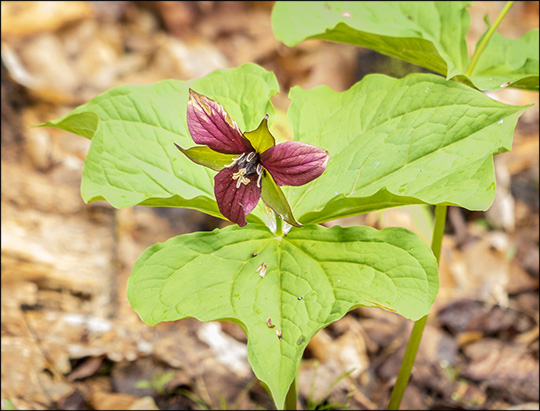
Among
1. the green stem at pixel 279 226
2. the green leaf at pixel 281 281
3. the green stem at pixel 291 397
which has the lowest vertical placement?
the green stem at pixel 291 397

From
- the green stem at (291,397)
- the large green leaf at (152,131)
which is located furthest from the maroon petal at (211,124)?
the green stem at (291,397)

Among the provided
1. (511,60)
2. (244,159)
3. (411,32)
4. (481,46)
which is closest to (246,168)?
(244,159)

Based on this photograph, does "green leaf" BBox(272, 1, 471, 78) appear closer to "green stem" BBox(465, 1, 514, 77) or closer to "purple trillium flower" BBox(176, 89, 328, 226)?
"green stem" BBox(465, 1, 514, 77)

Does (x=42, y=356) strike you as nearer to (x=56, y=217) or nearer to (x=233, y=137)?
(x=56, y=217)

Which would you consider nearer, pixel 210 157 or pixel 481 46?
pixel 210 157

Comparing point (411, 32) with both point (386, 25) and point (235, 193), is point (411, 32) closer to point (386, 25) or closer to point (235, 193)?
point (386, 25)

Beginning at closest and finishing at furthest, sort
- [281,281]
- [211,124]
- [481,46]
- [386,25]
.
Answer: [211,124], [281,281], [481,46], [386,25]

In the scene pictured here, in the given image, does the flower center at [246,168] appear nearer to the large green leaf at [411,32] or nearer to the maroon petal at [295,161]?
the maroon petal at [295,161]

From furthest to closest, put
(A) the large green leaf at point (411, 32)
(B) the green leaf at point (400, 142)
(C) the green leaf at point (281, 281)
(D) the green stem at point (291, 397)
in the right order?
1. (A) the large green leaf at point (411, 32)
2. (D) the green stem at point (291, 397)
3. (B) the green leaf at point (400, 142)
4. (C) the green leaf at point (281, 281)
